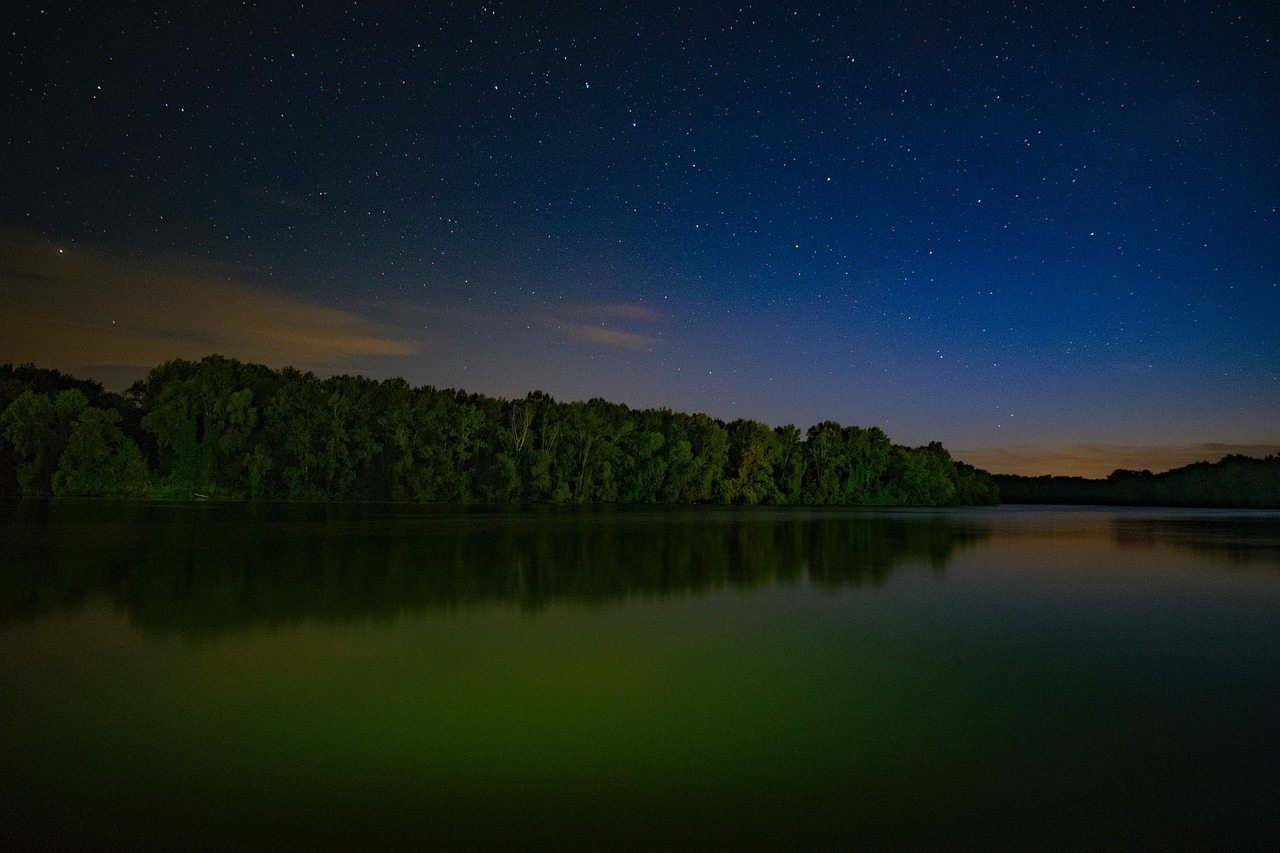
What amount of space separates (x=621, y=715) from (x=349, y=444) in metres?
65.7

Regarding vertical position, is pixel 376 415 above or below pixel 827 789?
above

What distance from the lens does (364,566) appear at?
1488 centimetres

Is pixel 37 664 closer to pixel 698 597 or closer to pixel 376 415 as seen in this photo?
pixel 698 597

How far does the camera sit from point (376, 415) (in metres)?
70.1

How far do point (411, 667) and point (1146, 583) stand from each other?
14.8 meters

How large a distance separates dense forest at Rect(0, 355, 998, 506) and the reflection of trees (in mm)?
36424

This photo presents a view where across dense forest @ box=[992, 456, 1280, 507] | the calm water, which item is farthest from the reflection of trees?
dense forest @ box=[992, 456, 1280, 507]

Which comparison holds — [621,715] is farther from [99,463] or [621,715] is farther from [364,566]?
[99,463]

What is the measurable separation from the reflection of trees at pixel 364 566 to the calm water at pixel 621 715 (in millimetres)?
171

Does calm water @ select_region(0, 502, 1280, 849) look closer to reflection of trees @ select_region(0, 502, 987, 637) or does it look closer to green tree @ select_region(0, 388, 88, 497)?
reflection of trees @ select_region(0, 502, 987, 637)

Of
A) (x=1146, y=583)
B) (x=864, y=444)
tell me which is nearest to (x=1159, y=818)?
(x=1146, y=583)

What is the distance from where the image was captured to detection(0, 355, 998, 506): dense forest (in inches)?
→ 2242

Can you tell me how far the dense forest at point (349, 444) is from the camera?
2242 inches

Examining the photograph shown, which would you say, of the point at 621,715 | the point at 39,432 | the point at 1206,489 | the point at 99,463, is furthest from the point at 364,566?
the point at 1206,489
